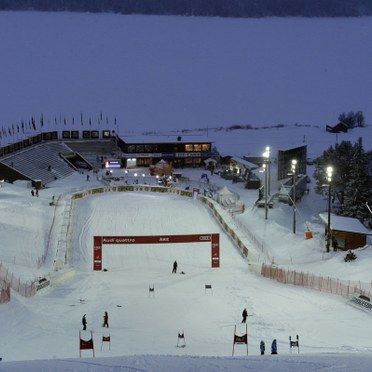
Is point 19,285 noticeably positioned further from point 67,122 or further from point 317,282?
point 67,122

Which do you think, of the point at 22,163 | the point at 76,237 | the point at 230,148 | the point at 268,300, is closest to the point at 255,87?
the point at 230,148

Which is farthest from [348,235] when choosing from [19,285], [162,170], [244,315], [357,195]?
[162,170]

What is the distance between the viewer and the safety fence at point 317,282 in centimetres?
2145

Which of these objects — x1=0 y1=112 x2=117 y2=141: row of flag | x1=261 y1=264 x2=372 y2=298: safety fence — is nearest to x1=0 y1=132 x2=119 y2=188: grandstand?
x1=261 y1=264 x2=372 y2=298: safety fence

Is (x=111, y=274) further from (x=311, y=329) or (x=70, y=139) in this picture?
(x=70, y=139)

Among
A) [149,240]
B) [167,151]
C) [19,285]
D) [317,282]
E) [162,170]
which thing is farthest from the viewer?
[167,151]

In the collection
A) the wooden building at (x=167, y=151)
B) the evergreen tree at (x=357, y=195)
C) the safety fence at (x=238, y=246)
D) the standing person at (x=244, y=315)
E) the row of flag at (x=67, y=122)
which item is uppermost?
the row of flag at (x=67, y=122)

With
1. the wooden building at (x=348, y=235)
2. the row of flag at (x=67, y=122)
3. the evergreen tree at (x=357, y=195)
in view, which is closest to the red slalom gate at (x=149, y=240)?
the wooden building at (x=348, y=235)

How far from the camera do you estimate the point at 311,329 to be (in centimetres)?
1825

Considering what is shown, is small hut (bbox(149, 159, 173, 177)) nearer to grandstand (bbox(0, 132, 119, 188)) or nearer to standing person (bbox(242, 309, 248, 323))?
grandstand (bbox(0, 132, 119, 188))

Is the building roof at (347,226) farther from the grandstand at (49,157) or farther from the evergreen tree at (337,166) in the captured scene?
the grandstand at (49,157)

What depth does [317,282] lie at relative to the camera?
2319 cm

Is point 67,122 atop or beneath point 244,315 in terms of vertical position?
atop

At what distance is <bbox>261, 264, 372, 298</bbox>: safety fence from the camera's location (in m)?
21.5
